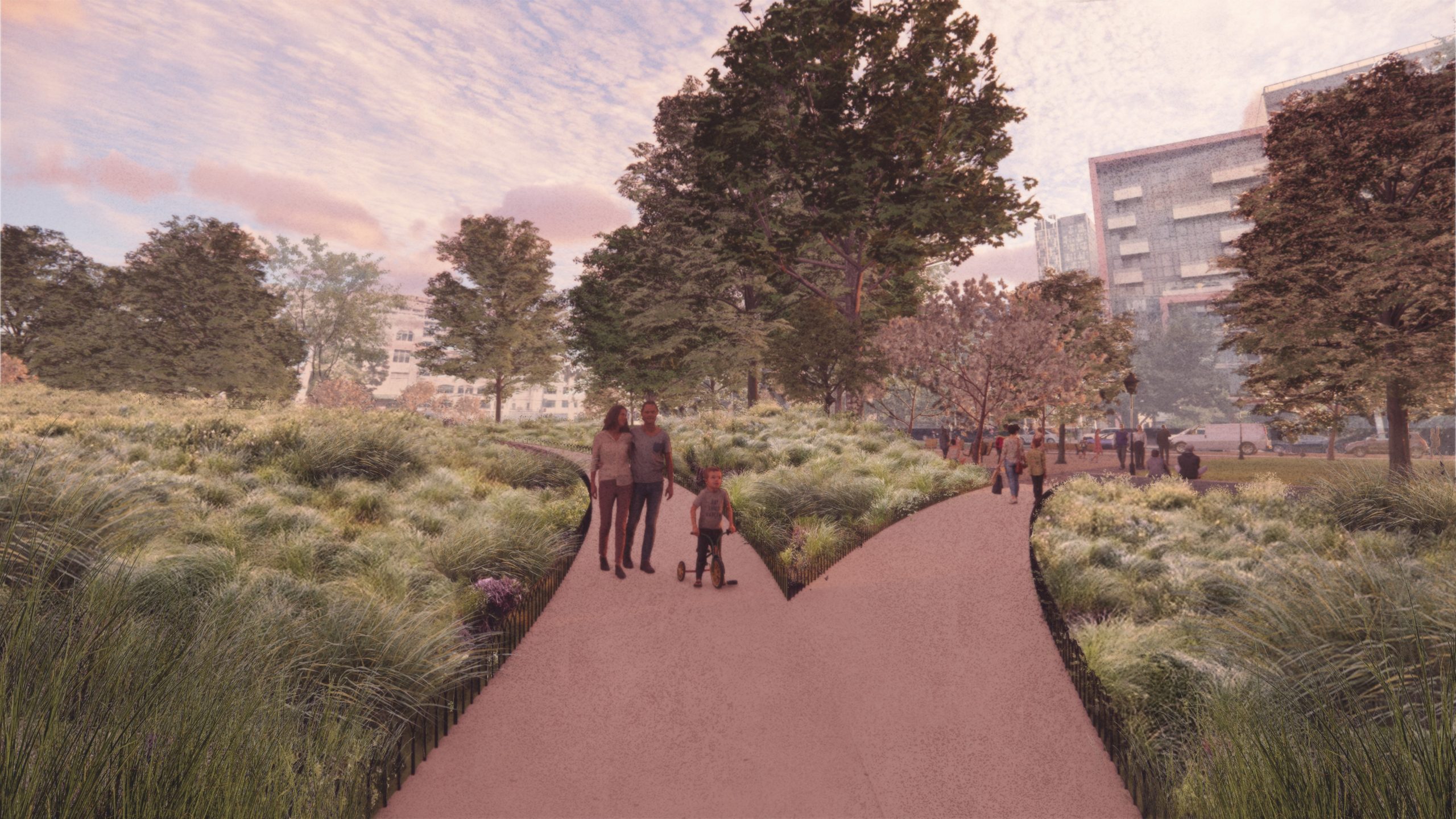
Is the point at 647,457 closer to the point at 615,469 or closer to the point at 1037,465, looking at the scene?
the point at 615,469

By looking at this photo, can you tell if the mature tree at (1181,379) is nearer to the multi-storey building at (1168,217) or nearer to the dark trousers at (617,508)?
the multi-storey building at (1168,217)

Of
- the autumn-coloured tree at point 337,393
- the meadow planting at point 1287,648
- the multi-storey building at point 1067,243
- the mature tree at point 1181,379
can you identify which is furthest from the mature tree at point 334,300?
the multi-storey building at point 1067,243

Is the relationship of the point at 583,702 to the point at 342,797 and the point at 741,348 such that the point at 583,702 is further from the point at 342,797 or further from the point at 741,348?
the point at 741,348

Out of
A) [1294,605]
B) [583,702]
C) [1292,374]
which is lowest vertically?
[583,702]

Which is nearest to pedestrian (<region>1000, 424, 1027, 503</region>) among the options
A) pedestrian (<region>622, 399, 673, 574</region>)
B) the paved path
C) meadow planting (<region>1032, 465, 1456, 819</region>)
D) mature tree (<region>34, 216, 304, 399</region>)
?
meadow planting (<region>1032, 465, 1456, 819</region>)

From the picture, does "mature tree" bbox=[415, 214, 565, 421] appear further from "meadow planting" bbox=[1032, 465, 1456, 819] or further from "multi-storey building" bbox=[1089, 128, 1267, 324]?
"multi-storey building" bbox=[1089, 128, 1267, 324]

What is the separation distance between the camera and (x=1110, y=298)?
103750 mm

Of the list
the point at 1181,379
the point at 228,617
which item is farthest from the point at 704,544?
the point at 1181,379

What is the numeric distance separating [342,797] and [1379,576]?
8.53m

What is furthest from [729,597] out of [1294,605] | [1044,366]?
[1044,366]

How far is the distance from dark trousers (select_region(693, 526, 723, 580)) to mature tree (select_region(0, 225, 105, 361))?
49297 mm

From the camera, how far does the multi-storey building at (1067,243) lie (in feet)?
543

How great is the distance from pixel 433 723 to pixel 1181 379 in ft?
304

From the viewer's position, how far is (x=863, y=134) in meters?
20.6
